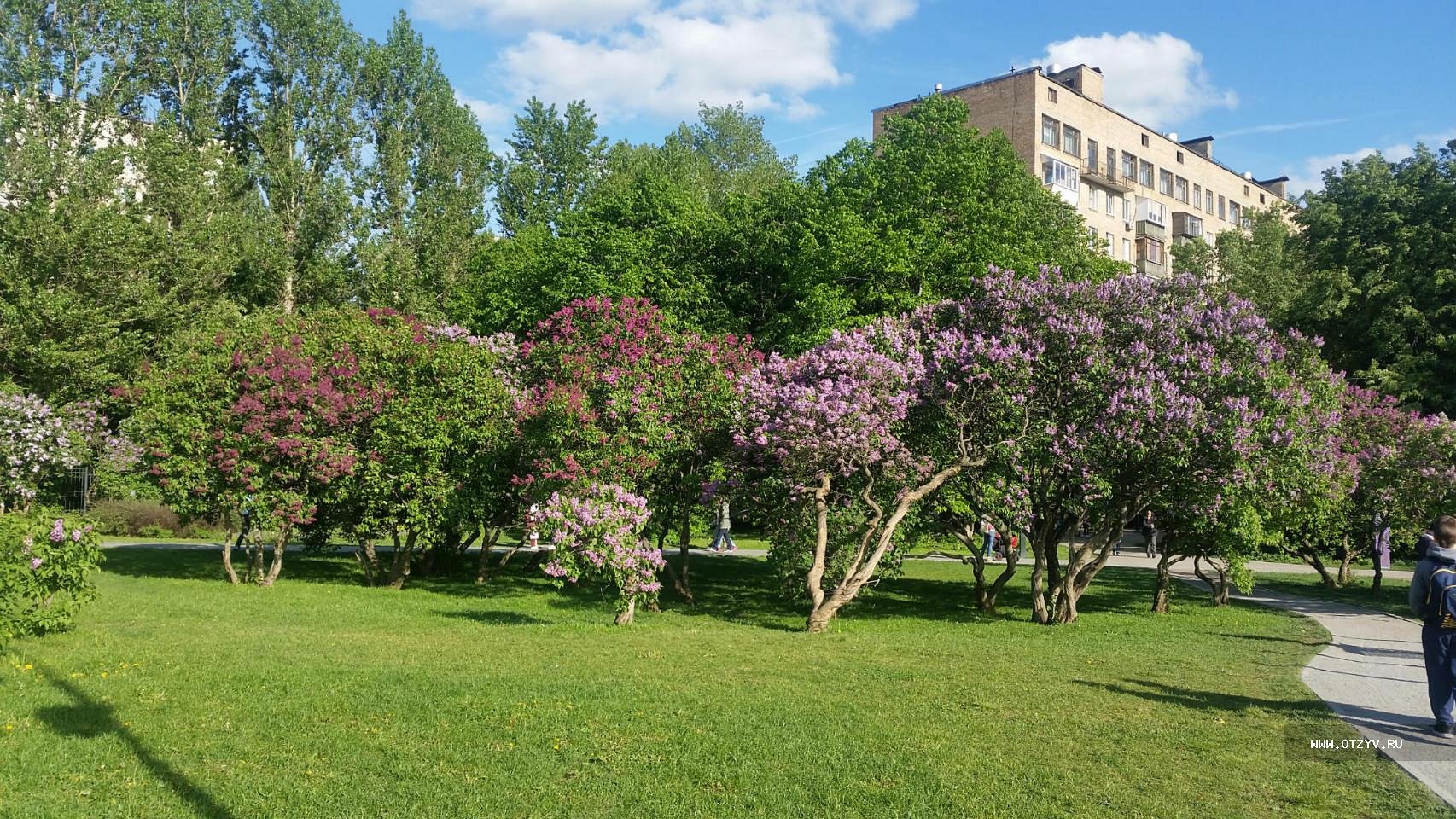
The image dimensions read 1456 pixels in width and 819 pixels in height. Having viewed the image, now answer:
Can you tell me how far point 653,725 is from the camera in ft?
25.7

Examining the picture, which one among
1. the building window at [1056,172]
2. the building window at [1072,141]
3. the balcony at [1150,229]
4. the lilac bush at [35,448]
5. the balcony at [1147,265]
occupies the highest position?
the building window at [1072,141]

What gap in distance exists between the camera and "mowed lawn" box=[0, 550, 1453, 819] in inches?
242

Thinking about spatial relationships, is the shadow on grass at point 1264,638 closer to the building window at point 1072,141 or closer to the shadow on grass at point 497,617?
the shadow on grass at point 497,617

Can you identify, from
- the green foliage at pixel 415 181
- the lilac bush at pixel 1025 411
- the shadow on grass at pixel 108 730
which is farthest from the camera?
the green foliage at pixel 415 181

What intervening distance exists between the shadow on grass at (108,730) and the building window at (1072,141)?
51.5 meters

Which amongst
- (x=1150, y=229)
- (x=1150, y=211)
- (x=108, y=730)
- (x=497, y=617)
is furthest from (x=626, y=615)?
(x=1150, y=211)

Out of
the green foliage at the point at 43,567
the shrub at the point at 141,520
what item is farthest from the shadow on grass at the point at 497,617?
the shrub at the point at 141,520

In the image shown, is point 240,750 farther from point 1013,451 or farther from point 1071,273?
point 1071,273

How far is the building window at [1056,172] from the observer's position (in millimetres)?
49750

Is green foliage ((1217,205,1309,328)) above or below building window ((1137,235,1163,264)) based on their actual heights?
below

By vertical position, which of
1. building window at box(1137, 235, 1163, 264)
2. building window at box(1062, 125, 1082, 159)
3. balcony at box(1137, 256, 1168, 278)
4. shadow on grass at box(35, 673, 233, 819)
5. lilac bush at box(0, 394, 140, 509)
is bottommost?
shadow on grass at box(35, 673, 233, 819)

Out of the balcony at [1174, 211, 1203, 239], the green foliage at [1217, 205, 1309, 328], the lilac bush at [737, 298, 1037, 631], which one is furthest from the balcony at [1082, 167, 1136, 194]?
the lilac bush at [737, 298, 1037, 631]

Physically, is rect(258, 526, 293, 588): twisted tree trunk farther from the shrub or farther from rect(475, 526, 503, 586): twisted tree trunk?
the shrub

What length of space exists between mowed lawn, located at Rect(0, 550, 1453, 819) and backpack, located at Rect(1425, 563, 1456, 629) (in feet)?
3.83
